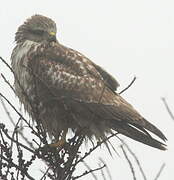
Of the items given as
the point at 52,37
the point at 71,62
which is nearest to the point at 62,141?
the point at 71,62

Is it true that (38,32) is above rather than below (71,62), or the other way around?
above

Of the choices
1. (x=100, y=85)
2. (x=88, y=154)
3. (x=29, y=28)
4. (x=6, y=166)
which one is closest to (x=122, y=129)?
(x=100, y=85)

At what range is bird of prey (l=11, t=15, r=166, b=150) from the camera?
5.18 m

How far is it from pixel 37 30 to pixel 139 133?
1950 mm

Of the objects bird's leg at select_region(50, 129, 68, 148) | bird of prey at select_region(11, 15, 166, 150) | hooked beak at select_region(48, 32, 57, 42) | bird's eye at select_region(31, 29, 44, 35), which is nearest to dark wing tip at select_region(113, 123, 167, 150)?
bird of prey at select_region(11, 15, 166, 150)

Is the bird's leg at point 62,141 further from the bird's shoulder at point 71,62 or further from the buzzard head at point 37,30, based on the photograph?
the buzzard head at point 37,30

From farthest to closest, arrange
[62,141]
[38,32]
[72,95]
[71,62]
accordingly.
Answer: [38,32]
[71,62]
[72,95]
[62,141]

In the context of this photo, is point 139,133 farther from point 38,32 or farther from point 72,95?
point 38,32

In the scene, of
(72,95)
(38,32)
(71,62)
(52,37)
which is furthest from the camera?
(38,32)

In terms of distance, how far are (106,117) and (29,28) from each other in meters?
1.77

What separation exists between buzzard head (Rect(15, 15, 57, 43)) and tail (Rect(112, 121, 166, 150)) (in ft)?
4.65

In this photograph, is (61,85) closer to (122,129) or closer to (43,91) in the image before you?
(43,91)

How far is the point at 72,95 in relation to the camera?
213 inches

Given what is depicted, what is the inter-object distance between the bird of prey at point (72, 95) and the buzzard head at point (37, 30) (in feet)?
0.18
